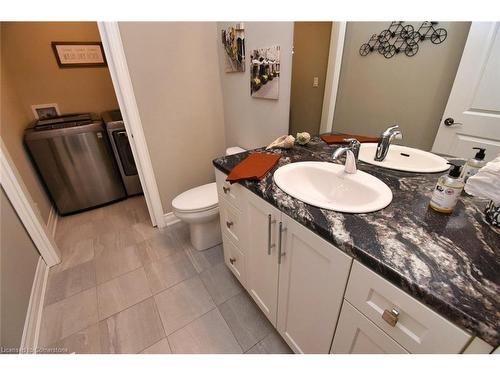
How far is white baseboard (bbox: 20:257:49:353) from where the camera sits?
117 cm

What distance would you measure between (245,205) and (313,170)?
0.37 metres

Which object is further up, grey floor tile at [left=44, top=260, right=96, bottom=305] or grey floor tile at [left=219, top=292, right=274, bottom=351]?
grey floor tile at [left=44, top=260, right=96, bottom=305]

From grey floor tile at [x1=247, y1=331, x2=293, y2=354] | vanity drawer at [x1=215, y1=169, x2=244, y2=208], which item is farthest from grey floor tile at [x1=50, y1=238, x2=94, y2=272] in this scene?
grey floor tile at [x1=247, y1=331, x2=293, y2=354]

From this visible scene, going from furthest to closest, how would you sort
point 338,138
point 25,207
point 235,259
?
point 25,207, point 235,259, point 338,138

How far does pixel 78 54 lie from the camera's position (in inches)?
100

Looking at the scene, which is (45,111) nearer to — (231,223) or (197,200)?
(197,200)

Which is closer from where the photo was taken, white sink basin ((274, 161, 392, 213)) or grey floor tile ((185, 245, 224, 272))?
white sink basin ((274, 161, 392, 213))

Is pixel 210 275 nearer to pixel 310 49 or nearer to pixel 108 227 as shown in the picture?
pixel 108 227

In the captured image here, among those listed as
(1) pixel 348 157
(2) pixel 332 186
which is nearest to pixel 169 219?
(2) pixel 332 186

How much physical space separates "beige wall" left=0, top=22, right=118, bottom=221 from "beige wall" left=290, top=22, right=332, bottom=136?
7.25ft

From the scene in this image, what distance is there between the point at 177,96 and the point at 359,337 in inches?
76.2

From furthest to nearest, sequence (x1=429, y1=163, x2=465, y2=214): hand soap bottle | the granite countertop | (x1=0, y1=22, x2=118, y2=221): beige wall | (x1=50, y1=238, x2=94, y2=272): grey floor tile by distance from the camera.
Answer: (x1=0, y1=22, x2=118, y2=221): beige wall
(x1=50, y1=238, x2=94, y2=272): grey floor tile
(x1=429, y1=163, x2=465, y2=214): hand soap bottle
the granite countertop

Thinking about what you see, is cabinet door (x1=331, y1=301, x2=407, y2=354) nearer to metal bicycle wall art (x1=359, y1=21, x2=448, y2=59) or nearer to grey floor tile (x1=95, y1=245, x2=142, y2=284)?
metal bicycle wall art (x1=359, y1=21, x2=448, y2=59)

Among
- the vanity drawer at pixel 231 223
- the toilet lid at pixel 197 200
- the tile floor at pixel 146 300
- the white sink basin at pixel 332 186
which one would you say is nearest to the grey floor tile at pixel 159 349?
the tile floor at pixel 146 300
